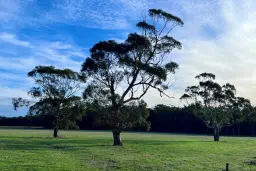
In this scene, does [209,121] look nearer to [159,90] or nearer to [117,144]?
[159,90]

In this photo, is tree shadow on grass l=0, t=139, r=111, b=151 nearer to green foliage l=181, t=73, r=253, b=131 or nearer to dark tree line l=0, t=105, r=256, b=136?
green foliage l=181, t=73, r=253, b=131

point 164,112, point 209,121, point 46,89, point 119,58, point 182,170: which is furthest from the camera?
point 164,112

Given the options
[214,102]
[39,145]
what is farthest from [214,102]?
[39,145]

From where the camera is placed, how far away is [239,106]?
70.4 meters

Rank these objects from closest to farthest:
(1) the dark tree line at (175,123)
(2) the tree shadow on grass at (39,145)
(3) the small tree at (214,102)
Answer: (2) the tree shadow on grass at (39,145)
(3) the small tree at (214,102)
(1) the dark tree line at (175,123)

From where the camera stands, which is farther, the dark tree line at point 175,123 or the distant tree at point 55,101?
the dark tree line at point 175,123

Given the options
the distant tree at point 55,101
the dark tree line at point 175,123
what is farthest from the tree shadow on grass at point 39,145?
the dark tree line at point 175,123

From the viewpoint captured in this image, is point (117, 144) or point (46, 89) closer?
point (117, 144)

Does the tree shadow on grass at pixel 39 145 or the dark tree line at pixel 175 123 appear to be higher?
the dark tree line at pixel 175 123

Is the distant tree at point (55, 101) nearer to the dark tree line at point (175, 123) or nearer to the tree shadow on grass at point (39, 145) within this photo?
the tree shadow on grass at point (39, 145)

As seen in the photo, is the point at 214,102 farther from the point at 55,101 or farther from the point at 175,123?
the point at 175,123

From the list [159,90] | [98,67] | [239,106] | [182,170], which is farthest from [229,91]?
[182,170]

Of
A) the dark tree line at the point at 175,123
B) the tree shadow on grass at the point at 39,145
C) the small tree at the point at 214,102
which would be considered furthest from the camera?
the dark tree line at the point at 175,123

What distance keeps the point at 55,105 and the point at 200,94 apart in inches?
1083
